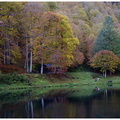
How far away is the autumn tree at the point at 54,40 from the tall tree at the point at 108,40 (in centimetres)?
1133

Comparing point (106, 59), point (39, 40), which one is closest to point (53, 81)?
point (39, 40)

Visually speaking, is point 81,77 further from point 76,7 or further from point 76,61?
point 76,7

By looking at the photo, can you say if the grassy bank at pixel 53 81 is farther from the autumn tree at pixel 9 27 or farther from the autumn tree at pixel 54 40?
the autumn tree at pixel 9 27

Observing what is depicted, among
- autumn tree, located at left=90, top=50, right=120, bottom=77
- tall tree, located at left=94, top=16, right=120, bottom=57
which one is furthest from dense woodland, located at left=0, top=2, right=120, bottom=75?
tall tree, located at left=94, top=16, right=120, bottom=57

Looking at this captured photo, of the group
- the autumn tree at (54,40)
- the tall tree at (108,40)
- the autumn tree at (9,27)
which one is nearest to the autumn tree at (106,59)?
the tall tree at (108,40)

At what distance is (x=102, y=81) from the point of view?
36625 millimetres

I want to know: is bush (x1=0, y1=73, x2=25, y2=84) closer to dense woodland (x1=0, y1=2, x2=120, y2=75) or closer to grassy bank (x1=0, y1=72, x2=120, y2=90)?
grassy bank (x1=0, y1=72, x2=120, y2=90)

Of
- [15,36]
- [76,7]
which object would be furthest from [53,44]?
[76,7]

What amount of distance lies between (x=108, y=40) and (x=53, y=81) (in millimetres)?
18711

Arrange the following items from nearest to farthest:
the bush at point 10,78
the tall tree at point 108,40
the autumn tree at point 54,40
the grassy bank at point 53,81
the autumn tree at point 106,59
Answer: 1. the bush at point 10,78
2. the grassy bank at point 53,81
3. the autumn tree at point 54,40
4. the autumn tree at point 106,59
5. the tall tree at point 108,40

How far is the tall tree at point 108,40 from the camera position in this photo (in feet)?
141

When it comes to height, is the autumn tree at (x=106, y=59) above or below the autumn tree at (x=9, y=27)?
below

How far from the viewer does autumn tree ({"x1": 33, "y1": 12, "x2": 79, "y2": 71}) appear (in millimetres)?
31594

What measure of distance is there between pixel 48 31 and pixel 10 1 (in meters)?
7.72
